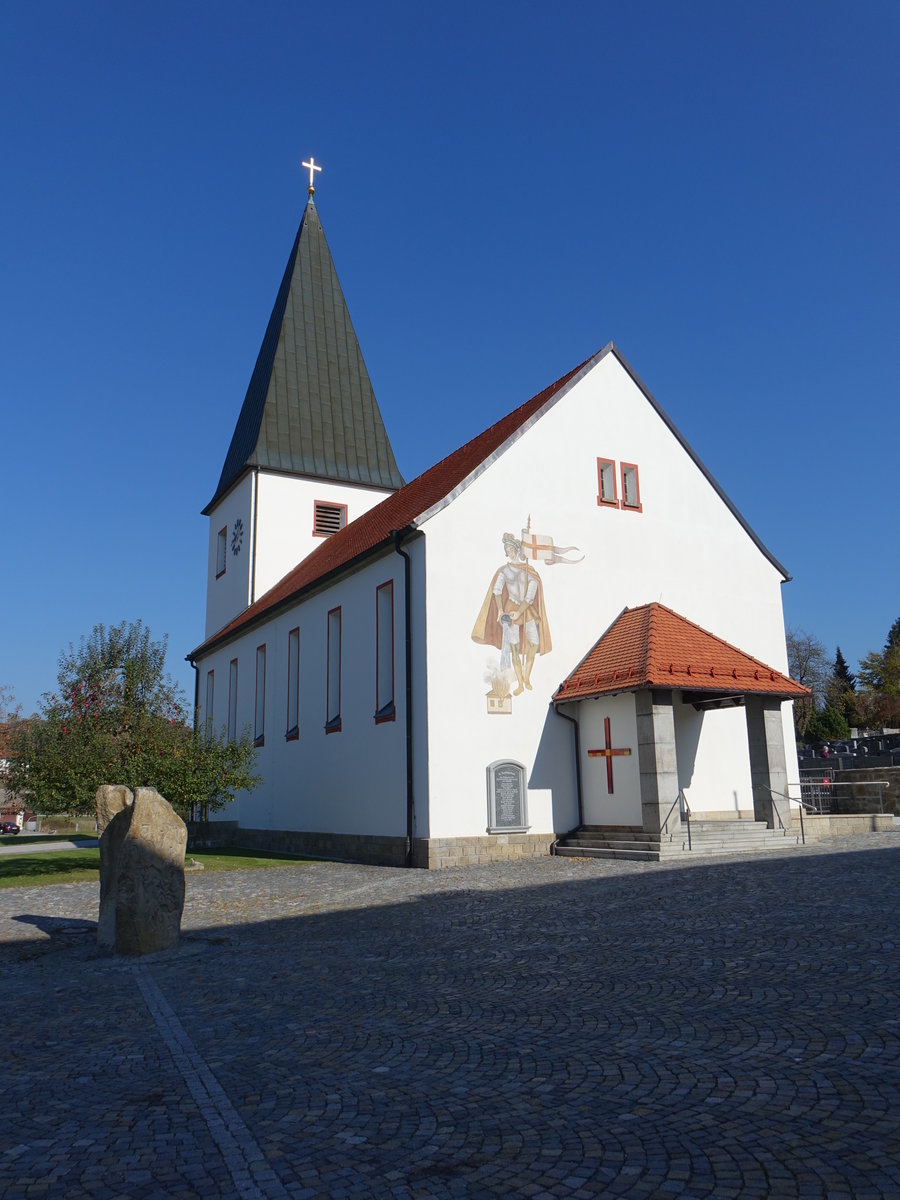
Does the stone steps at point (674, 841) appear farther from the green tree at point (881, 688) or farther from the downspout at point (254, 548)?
the green tree at point (881, 688)

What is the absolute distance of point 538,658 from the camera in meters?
18.7

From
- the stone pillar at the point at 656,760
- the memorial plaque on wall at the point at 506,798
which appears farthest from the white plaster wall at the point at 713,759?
the memorial plaque on wall at the point at 506,798

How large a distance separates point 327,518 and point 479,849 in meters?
17.6

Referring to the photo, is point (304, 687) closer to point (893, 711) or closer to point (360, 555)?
point (360, 555)

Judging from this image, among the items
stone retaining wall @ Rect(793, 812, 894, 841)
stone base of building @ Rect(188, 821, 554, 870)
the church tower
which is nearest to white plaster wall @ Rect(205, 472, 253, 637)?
the church tower

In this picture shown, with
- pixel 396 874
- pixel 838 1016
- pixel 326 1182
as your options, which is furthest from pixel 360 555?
pixel 326 1182

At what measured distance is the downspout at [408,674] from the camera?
17.3 metres

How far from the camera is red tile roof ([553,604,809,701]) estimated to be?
55.7 feet

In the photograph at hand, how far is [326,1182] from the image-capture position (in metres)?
3.61

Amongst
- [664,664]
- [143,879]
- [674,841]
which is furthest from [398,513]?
[143,879]

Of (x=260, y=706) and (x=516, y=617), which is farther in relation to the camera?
(x=260, y=706)

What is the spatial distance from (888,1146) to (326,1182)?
6.97 feet

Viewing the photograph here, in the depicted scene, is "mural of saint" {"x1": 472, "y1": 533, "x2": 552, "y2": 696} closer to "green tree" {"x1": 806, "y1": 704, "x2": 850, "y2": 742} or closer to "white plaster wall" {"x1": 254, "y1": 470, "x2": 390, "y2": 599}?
"white plaster wall" {"x1": 254, "y1": 470, "x2": 390, "y2": 599}

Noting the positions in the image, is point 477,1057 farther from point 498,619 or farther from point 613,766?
point 498,619
